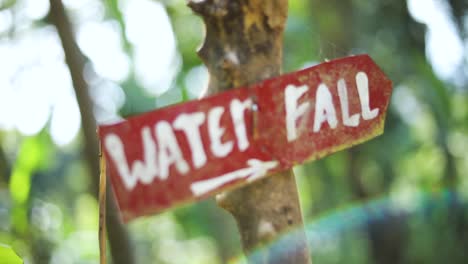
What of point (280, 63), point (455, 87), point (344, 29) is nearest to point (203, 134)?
point (280, 63)

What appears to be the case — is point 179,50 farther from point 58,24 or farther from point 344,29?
point 58,24

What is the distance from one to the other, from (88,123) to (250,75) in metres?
1.34

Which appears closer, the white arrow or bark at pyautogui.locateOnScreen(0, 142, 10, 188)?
the white arrow

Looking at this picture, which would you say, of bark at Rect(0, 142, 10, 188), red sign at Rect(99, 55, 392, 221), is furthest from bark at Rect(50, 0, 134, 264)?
red sign at Rect(99, 55, 392, 221)

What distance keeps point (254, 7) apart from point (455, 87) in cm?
448

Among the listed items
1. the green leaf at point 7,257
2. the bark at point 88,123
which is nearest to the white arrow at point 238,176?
the green leaf at point 7,257

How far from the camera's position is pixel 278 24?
0.89 meters

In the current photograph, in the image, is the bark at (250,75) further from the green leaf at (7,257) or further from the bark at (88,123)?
the bark at (88,123)

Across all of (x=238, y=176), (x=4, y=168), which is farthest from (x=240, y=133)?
(x=4, y=168)

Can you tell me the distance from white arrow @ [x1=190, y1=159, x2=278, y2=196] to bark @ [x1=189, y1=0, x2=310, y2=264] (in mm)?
52

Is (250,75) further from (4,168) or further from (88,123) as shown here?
(4,168)

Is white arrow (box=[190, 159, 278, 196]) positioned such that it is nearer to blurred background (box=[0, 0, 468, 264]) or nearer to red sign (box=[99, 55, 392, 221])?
red sign (box=[99, 55, 392, 221])

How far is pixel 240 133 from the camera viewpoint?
0.78 meters

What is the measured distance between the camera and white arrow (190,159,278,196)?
74cm
